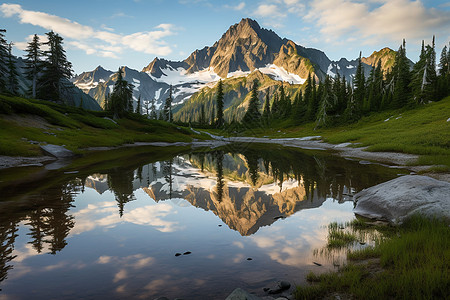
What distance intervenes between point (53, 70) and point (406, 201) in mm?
79933

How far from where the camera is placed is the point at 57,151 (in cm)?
2703

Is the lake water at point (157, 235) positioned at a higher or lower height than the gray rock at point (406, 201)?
lower

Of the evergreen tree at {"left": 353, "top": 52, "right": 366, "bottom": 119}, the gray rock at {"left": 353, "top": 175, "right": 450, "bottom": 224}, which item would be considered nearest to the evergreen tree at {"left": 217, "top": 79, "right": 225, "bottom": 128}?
the evergreen tree at {"left": 353, "top": 52, "right": 366, "bottom": 119}

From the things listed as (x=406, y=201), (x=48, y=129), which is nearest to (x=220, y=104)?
(x=48, y=129)

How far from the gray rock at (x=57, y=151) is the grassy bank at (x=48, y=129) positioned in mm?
819

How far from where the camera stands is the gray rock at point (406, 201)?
7.94m

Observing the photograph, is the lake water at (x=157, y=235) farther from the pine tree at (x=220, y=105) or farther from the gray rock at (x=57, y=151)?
the pine tree at (x=220, y=105)

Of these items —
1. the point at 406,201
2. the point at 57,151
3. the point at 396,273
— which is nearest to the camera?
the point at 396,273

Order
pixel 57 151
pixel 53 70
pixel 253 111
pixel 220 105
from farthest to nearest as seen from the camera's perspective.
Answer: pixel 253 111 < pixel 220 105 < pixel 53 70 < pixel 57 151

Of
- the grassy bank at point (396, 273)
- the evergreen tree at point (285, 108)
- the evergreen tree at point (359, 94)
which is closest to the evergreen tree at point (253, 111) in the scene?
the evergreen tree at point (285, 108)

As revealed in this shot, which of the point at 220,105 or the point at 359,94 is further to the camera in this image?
the point at 220,105

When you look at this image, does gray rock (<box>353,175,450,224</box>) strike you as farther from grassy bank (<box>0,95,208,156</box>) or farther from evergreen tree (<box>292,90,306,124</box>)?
evergreen tree (<box>292,90,306,124</box>)

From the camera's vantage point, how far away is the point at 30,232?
25.6 ft

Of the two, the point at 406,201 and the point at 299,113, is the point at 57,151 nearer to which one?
the point at 406,201
